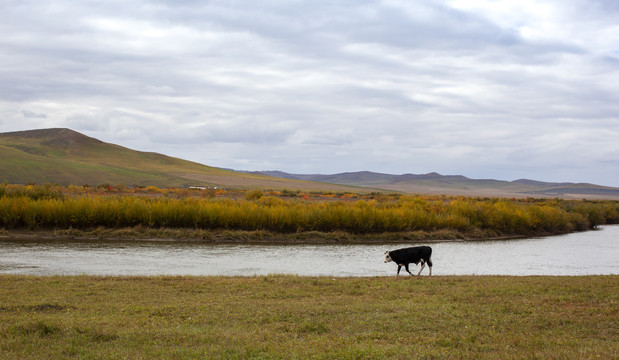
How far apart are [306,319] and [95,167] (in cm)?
10697

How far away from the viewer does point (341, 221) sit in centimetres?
3092

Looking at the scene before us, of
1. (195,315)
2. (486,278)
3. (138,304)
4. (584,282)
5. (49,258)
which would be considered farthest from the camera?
(49,258)

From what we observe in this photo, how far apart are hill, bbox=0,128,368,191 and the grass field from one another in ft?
263

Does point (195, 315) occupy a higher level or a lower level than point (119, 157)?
lower

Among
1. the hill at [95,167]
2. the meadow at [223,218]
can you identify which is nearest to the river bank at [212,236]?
the meadow at [223,218]

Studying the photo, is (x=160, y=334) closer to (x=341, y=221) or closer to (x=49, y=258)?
Result: (x=49, y=258)

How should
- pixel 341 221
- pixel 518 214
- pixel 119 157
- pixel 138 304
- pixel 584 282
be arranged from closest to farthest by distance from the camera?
pixel 138 304, pixel 584 282, pixel 341 221, pixel 518 214, pixel 119 157

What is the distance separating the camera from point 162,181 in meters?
97.5

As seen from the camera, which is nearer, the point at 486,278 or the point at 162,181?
the point at 486,278

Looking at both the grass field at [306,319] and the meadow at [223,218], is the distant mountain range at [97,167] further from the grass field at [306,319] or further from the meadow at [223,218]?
the grass field at [306,319]

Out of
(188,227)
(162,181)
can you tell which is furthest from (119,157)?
(188,227)

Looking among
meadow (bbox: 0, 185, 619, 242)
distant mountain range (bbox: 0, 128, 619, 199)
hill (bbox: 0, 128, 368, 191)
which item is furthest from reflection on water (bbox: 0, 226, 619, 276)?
distant mountain range (bbox: 0, 128, 619, 199)

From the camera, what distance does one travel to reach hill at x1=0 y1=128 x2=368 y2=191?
89.6m

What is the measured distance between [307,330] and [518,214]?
31.7 metres
